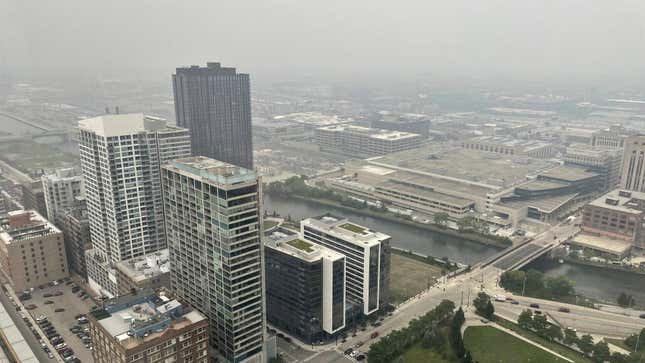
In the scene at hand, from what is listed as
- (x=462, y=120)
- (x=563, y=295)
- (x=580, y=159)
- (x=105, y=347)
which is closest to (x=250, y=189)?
(x=105, y=347)

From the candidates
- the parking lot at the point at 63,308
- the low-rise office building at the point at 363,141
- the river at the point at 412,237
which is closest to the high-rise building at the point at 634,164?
the river at the point at 412,237

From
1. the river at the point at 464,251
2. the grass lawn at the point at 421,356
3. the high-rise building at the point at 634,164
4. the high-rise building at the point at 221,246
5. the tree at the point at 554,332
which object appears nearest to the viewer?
the high-rise building at the point at 221,246

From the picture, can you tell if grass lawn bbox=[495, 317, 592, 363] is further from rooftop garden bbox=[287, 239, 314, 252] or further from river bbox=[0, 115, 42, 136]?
river bbox=[0, 115, 42, 136]

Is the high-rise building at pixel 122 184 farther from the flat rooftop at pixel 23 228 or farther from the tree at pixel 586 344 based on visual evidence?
the tree at pixel 586 344

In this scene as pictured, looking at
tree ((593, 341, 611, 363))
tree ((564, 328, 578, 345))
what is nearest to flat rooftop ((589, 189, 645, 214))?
tree ((564, 328, 578, 345))

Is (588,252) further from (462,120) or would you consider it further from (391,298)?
(462,120)

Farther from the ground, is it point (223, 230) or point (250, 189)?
point (250, 189)
